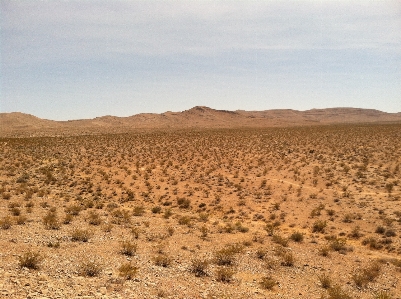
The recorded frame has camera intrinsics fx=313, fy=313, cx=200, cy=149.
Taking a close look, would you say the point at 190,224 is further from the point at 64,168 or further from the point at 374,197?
the point at 64,168

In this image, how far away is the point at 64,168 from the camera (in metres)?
28.0

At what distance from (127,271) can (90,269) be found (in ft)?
3.26

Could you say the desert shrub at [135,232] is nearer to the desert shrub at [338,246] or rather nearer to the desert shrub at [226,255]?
the desert shrub at [226,255]

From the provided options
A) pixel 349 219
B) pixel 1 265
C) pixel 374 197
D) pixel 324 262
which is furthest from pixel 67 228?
pixel 374 197

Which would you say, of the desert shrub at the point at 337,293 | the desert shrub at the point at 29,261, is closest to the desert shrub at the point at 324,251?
the desert shrub at the point at 337,293

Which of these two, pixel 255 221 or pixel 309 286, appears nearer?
pixel 309 286

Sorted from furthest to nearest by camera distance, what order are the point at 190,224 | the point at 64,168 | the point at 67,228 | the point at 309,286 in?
the point at 64,168
the point at 190,224
the point at 67,228
the point at 309,286

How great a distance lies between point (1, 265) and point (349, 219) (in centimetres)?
1474

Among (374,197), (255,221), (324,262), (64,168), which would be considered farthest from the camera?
(64,168)

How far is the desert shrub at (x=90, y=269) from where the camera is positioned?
8352 mm

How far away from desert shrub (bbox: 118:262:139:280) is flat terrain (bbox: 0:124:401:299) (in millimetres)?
38

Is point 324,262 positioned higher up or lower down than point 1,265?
lower down

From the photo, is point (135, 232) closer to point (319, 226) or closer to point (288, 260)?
point (288, 260)

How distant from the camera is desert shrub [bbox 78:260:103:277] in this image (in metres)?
8.35
